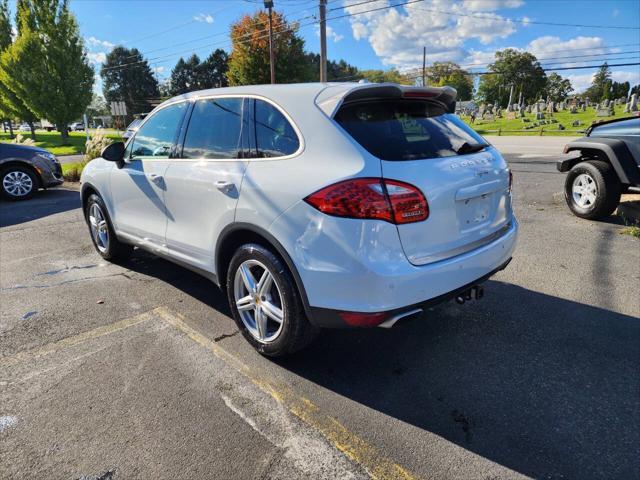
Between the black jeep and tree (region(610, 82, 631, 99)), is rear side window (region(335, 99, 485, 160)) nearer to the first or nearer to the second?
the black jeep

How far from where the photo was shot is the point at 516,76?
274 feet

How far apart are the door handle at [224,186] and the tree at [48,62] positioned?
1136 inches

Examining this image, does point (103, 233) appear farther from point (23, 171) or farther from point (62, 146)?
point (62, 146)

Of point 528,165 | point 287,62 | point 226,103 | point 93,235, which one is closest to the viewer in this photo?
point 226,103

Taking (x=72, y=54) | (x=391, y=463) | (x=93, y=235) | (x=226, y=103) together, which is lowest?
(x=391, y=463)

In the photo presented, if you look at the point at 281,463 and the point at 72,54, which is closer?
the point at 281,463

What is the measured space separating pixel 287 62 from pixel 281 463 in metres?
38.8

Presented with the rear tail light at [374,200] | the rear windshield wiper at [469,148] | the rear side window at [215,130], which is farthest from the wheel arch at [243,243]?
the rear windshield wiper at [469,148]

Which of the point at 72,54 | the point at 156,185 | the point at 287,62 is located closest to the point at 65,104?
the point at 72,54

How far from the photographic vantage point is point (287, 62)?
37188 millimetres

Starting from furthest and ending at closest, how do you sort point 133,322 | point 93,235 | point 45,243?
point 45,243
point 93,235
point 133,322

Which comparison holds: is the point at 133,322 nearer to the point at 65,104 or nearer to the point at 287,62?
the point at 65,104

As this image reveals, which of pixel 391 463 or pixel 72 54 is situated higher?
pixel 72 54

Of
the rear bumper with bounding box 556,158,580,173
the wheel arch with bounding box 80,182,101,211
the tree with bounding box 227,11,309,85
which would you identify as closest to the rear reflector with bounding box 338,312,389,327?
the wheel arch with bounding box 80,182,101,211
